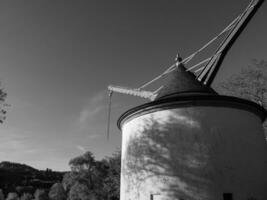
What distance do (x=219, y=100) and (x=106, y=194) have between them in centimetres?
2734

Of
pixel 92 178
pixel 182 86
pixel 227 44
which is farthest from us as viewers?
pixel 92 178

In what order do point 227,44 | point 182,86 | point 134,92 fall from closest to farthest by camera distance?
point 182,86 → point 227,44 → point 134,92

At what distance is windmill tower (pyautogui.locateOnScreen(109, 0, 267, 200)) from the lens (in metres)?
10.2

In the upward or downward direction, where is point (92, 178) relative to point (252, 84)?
downward

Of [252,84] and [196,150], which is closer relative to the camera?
[196,150]

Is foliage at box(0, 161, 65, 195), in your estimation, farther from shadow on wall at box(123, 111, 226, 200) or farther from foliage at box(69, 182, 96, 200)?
shadow on wall at box(123, 111, 226, 200)

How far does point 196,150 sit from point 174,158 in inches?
42.7

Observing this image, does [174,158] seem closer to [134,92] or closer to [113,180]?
[113,180]

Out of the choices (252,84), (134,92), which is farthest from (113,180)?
(252,84)

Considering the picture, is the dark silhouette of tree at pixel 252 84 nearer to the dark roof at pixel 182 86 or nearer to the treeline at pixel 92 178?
the dark roof at pixel 182 86

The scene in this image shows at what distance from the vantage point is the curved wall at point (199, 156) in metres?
10.2

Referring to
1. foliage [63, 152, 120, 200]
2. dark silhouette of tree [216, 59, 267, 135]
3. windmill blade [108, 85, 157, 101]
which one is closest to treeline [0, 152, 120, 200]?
foliage [63, 152, 120, 200]

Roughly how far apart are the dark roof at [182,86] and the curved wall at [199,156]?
5.99 feet

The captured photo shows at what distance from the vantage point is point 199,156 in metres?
10.5
